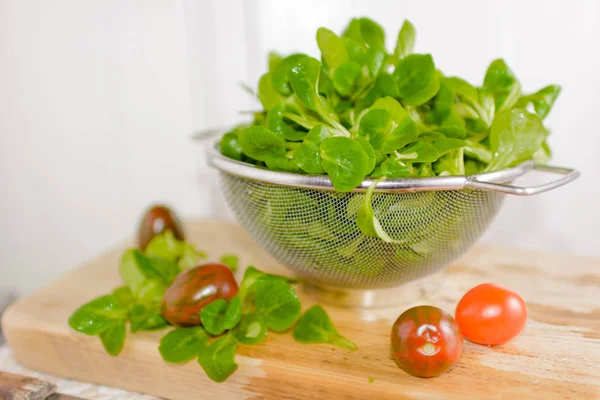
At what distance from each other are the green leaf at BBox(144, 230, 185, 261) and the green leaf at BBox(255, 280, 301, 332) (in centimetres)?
23

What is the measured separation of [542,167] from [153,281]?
0.50 m

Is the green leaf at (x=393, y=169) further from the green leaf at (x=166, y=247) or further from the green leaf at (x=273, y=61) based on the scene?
the green leaf at (x=166, y=247)

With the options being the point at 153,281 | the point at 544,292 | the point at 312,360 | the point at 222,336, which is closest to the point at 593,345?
the point at 544,292

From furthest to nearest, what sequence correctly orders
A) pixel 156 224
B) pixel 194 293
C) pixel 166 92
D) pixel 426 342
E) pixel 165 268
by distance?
pixel 166 92
pixel 156 224
pixel 165 268
pixel 194 293
pixel 426 342

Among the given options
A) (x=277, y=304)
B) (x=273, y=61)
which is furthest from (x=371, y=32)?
(x=277, y=304)

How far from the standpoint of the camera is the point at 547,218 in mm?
1109

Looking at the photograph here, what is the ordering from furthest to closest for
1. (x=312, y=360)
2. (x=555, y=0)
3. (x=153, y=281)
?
(x=555, y=0) → (x=153, y=281) → (x=312, y=360)

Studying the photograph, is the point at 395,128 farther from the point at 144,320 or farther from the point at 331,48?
the point at 144,320

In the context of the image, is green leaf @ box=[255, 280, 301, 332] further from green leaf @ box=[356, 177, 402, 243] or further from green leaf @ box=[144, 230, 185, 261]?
green leaf @ box=[144, 230, 185, 261]

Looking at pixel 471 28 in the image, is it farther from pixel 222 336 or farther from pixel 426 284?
pixel 222 336

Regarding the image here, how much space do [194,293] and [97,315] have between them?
120 millimetres

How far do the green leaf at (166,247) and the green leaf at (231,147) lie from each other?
213mm

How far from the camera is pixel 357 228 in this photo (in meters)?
0.60

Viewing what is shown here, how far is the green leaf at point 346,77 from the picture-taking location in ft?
2.04
